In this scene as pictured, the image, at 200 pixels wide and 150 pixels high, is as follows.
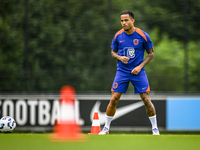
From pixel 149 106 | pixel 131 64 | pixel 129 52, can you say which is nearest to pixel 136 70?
pixel 131 64

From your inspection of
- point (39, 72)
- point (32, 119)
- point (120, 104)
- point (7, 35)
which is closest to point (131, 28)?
point (120, 104)

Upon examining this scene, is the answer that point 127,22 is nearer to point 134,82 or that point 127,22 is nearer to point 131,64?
point 131,64

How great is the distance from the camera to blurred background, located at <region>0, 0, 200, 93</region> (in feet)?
31.0

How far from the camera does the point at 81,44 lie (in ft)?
31.7

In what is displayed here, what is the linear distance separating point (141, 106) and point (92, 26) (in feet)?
9.01

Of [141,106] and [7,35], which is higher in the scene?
[7,35]

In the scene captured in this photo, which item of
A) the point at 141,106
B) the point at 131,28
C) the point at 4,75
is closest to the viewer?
the point at 131,28

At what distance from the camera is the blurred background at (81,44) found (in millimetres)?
9445

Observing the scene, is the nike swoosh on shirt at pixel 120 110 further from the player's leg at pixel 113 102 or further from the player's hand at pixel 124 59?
the player's hand at pixel 124 59

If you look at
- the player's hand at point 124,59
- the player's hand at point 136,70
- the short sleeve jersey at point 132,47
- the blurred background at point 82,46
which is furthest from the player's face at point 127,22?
the blurred background at point 82,46

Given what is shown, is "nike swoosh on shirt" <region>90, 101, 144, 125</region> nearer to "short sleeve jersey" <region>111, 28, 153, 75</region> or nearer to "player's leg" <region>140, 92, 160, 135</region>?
"player's leg" <region>140, 92, 160, 135</region>

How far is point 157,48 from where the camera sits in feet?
34.5

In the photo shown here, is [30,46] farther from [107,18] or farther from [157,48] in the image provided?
[157,48]

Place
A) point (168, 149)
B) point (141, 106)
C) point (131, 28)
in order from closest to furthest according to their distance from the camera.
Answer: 1. point (168, 149)
2. point (131, 28)
3. point (141, 106)
